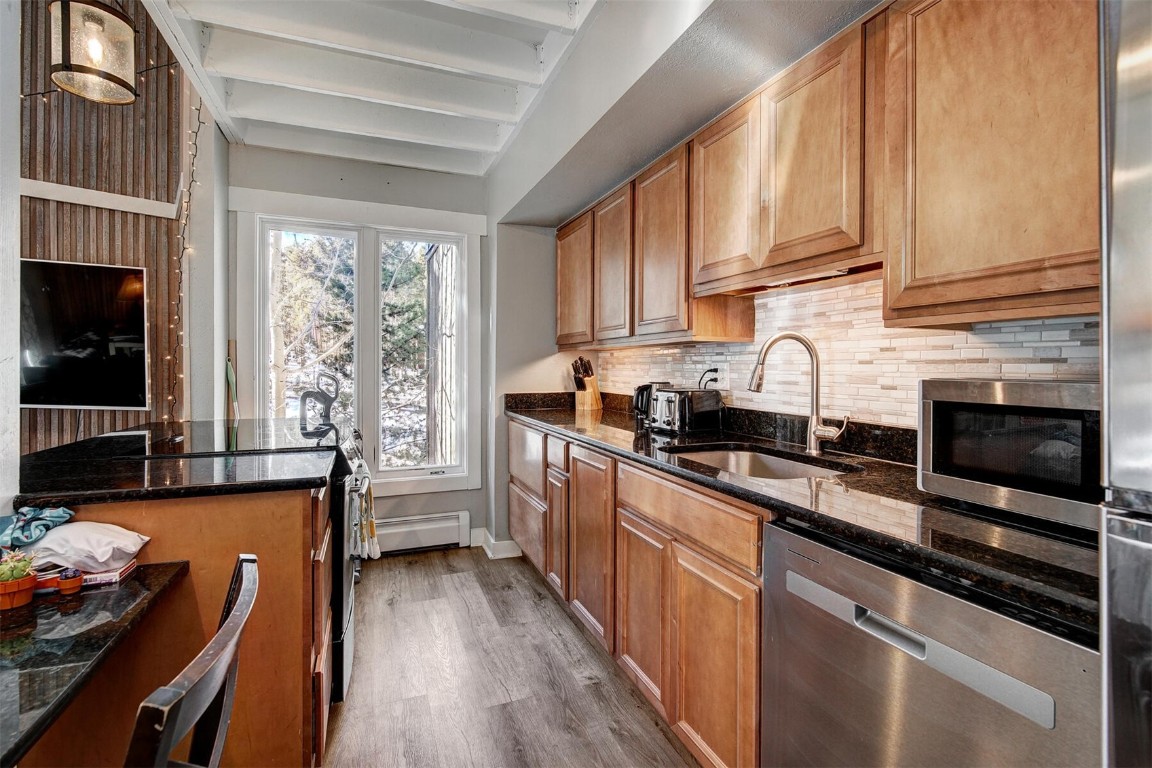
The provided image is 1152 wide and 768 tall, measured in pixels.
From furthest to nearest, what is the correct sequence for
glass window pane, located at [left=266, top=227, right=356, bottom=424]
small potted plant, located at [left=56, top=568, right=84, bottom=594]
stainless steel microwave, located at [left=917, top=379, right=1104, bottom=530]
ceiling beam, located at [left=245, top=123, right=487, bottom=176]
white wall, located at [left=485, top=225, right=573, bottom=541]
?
white wall, located at [left=485, top=225, right=573, bottom=541], glass window pane, located at [left=266, top=227, right=356, bottom=424], ceiling beam, located at [left=245, top=123, right=487, bottom=176], small potted plant, located at [left=56, top=568, right=84, bottom=594], stainless steel microwave, located at [left=917, top=379, right=1104, bottom=530]

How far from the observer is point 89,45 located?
157 centimetres

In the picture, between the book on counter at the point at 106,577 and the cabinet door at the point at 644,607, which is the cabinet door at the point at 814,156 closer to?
the cabinet door at the point at 644,607

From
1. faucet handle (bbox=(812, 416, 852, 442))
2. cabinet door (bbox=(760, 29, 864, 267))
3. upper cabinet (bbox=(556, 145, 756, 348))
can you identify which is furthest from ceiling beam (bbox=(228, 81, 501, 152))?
faucet handle (bbox=(812, 416, 852, 442))

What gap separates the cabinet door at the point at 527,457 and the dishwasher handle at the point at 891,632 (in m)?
1.95

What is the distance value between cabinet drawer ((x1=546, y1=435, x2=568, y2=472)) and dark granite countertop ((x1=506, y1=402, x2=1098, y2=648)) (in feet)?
3.18

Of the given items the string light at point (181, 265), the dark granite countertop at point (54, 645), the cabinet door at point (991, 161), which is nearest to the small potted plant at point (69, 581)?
the dark granite countertop at point (54, 645)

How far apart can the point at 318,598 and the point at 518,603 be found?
143 cm

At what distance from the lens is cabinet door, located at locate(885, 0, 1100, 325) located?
38.0 inches

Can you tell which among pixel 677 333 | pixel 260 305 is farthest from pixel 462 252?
pixel 677 333

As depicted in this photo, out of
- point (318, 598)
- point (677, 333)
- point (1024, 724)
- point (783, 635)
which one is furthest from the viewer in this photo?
Answer: point (677, 333)

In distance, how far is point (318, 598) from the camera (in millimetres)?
1581

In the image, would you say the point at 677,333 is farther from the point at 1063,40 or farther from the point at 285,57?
the point at 285,57

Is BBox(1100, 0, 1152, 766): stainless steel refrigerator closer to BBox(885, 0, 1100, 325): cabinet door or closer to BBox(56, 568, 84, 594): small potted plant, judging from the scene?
BBox(885, 0, 1100, 325): cabinet door

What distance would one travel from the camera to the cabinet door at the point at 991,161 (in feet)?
3.16
